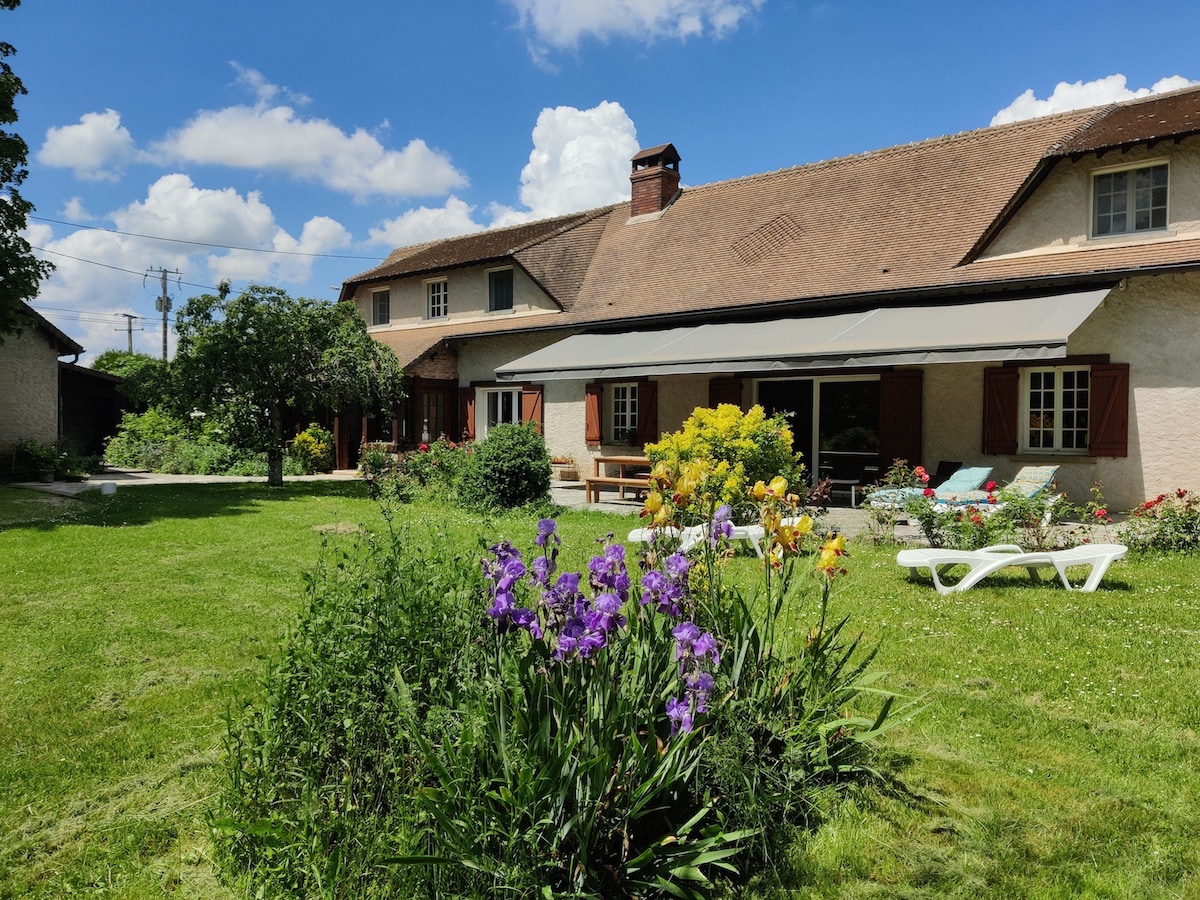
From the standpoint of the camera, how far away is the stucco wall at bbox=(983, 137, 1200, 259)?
12820 millimetres

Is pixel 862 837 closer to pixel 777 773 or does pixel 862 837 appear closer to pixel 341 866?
pixel 777 773

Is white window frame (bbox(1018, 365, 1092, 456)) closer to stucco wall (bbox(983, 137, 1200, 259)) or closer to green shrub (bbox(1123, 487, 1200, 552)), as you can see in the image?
stucco wall (bbox(983, 137, 1200, 259))

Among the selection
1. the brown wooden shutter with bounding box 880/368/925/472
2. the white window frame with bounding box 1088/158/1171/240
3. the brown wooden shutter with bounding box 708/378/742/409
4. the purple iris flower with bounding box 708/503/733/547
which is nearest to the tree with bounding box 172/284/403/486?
the brown wooden shutter with bounding box 708/378/742/409

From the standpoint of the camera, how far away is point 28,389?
20875 millimetres

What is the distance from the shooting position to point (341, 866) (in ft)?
10.2

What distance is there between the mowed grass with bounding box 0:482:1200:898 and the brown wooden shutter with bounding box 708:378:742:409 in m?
8.64

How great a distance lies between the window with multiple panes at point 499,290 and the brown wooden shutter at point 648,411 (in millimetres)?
5692

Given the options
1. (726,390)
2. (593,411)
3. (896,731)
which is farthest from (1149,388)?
(593,411)

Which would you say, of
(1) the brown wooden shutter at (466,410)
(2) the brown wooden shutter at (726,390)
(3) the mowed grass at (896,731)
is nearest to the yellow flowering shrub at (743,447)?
(3) the mowed grass at (896,731)

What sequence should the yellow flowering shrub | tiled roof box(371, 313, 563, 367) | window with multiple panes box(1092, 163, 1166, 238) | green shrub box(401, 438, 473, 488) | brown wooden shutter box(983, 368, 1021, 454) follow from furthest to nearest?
1. tiled roof box(371, 313, 563, 367)
2. green shrub box(401, 438, 473, 488)
3. brown wooden shutter box(983, 368, 1021, 454)
4. window with multiple panes box(1092, 163, 1166, 238)
5. the yellow flowering shrub

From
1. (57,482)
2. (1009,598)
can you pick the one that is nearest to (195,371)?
(57,482)

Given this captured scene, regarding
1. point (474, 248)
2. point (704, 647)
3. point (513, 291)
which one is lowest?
point (704, 647)

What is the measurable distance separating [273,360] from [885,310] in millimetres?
12540

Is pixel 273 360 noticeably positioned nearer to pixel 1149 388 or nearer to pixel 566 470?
pixel 566 470
